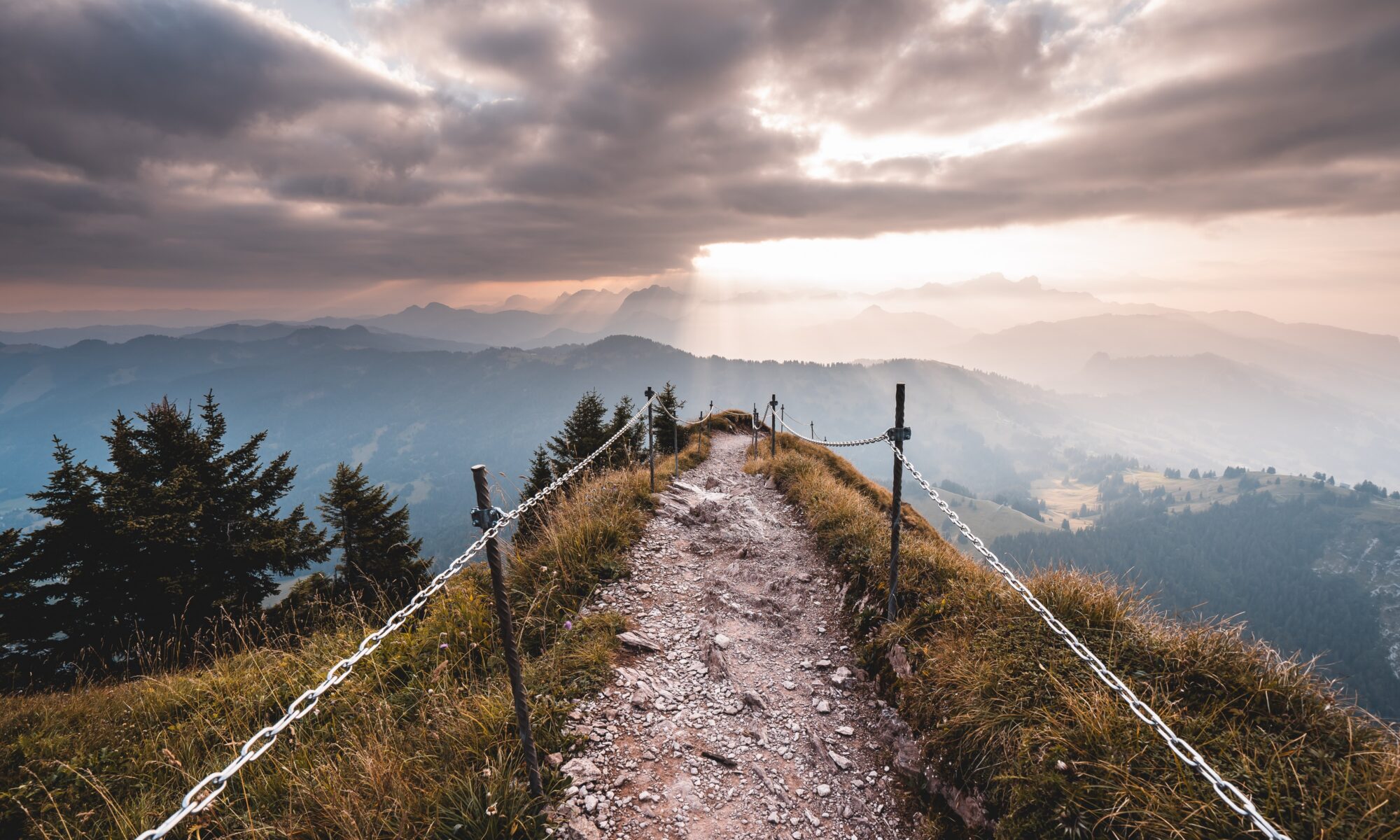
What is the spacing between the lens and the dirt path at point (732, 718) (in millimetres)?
4270

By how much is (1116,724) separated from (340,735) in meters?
6.22

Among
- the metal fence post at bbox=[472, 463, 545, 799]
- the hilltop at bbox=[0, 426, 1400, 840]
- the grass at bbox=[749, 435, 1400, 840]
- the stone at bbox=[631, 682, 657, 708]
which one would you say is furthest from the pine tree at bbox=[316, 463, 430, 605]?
the grass at bbox=[749, 435, 1400, 840]

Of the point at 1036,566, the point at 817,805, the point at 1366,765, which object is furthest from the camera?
the point at 1036,566

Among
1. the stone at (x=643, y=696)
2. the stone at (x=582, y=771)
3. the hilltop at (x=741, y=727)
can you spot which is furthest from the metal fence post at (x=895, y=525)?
the stone at (x=582, y=771)

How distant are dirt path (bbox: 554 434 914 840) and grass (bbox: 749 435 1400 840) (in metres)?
0.61

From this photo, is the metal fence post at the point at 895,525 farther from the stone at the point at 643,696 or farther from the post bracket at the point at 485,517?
the post bracket at the point at 485,517

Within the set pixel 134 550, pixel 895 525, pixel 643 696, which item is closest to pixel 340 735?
pixel 643 696

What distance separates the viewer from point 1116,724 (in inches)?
144

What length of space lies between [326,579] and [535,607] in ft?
72.1

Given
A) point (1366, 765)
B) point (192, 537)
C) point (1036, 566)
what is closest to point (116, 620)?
point (192, 537)

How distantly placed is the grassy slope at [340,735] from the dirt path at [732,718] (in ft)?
1.58

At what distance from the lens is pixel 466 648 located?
5.46 metres

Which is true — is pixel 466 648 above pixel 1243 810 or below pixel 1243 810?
below

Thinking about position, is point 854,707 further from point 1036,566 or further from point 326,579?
point 326,579
